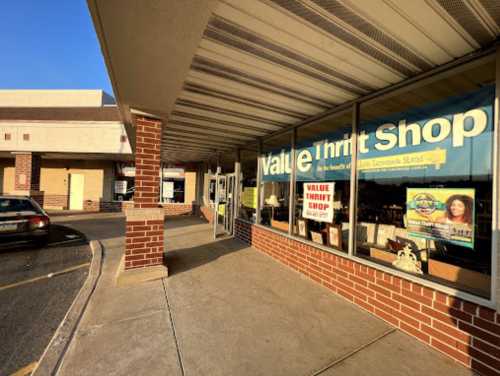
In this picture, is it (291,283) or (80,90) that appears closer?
(291,283)

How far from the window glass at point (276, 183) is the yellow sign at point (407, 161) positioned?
6.51ft

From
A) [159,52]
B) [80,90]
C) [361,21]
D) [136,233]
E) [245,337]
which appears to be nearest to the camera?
[361,21]

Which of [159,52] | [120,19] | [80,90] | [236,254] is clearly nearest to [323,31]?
[159,52]

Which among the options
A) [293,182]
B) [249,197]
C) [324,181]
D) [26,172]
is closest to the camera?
[324,181]

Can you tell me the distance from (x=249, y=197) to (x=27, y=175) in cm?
1202

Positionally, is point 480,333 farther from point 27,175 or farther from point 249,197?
point 27,175

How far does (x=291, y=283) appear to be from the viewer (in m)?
4.02

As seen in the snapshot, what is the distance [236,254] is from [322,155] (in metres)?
3.15

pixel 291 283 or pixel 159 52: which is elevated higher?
pixel 159 52

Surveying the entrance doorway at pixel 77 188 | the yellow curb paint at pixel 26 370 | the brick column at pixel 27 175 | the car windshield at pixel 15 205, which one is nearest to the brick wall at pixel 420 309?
the yellow curb paint at pixel 26 370

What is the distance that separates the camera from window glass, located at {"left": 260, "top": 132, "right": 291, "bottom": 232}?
5316 millimetres

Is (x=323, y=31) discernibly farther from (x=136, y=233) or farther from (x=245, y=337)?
(x=136, y=233)

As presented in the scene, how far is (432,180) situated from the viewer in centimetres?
277

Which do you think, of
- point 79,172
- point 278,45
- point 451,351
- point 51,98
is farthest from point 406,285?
point 51,98
